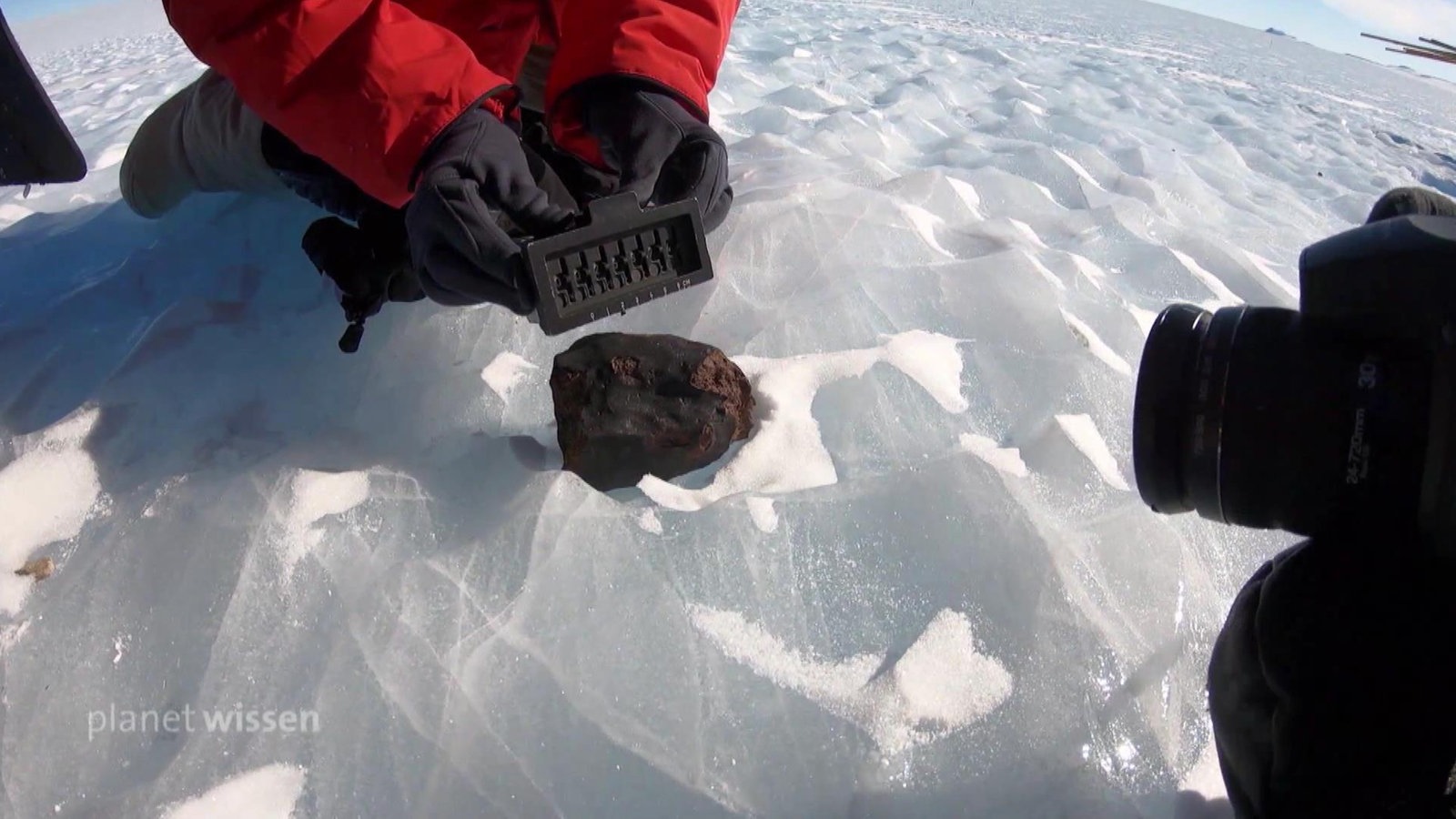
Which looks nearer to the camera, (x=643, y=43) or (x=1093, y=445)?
(x=1093, y=445)

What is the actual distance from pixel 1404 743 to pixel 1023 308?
79 cm

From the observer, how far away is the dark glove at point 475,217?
34.8 inches

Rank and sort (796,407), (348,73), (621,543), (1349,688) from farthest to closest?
(796,407) → (348,73) → (621,543) → (1349,688)

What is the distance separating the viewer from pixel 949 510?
889mm

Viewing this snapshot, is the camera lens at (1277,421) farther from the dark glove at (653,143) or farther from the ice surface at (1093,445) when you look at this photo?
the dark glove at (653,143)

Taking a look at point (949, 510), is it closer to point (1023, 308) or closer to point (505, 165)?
point (1023, 308)

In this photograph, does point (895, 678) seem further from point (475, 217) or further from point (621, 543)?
point (475, 217)

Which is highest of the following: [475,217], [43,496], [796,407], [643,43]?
[643,43]

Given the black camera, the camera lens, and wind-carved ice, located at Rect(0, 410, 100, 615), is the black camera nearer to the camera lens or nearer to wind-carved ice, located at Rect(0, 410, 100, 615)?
the camera lens

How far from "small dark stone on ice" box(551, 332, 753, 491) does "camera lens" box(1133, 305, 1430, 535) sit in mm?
486

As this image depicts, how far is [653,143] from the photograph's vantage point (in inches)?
42.2

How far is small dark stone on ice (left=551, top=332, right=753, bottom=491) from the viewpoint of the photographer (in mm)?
956

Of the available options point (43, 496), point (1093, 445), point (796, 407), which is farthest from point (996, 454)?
point (43, 496)

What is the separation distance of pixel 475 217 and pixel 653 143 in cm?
28
